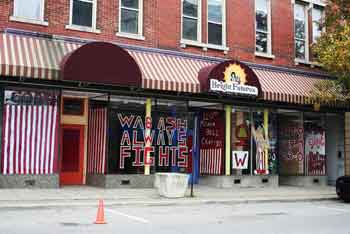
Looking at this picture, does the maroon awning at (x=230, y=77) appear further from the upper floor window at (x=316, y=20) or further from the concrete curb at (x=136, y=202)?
the upper floor window at (x=316, y=20)

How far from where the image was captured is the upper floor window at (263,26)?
21.6 meters

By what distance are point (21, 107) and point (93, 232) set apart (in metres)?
7.82

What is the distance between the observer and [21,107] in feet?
51.6

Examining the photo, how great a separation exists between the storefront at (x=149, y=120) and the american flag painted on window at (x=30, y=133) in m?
0.03

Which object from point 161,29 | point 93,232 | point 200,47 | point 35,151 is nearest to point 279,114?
point 200,47

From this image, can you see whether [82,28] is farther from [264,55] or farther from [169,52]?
[264,55]

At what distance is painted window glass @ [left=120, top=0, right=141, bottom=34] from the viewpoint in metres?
18.3

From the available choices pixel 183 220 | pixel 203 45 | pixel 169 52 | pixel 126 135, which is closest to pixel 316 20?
pixel 203 45

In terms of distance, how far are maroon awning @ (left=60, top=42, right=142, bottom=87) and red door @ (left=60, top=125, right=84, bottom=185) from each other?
3473mm

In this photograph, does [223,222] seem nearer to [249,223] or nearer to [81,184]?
[249,223]

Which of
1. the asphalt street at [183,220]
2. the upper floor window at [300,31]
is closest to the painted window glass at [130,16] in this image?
the asphalt street at [183,220]

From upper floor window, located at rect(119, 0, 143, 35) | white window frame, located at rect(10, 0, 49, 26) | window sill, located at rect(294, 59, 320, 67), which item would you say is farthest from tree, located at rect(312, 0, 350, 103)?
white window frame, located at rect(10, 0, 49, 26)

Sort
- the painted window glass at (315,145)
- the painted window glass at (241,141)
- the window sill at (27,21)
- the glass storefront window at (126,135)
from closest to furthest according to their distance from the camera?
the window sill at (27,21) → the glass storefront window at (126,135) → the painted window glass at (241,141) → the painted window glass at (315,145)

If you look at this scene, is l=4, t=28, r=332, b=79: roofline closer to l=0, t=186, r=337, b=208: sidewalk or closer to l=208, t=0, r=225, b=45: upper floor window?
l=208, t=0, r=225, b=45: upper floor window
